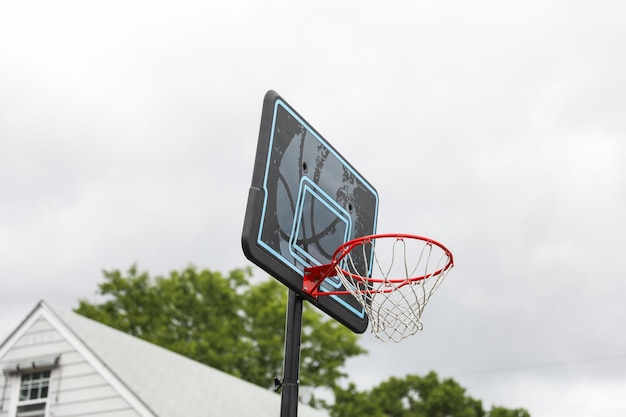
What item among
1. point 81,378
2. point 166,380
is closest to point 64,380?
point 81,378

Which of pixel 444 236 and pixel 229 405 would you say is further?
pixel 444 236

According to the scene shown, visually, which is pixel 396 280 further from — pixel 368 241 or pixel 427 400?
pixel 427 400

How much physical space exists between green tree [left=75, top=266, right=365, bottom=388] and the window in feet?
51.2

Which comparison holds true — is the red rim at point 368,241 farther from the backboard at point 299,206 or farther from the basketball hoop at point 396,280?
the backboard at point 299,206

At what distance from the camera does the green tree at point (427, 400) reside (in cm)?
3425

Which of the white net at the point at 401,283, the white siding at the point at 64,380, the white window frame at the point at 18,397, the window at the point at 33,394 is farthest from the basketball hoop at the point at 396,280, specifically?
the window at the point at 33,394

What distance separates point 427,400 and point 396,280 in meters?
28.5

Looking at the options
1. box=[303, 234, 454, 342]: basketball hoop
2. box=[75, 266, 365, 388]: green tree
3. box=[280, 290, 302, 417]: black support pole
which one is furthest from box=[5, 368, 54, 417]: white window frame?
box=[75, 266, 365, 388]: green tree

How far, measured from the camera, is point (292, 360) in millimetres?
7129

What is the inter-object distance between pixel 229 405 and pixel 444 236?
18.3ft

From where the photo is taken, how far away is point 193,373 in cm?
1706

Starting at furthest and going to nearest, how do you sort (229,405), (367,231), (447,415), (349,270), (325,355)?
(447,415), (325,355), (229,405), (367,231), (349,270)

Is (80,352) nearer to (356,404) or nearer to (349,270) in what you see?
(349,270)

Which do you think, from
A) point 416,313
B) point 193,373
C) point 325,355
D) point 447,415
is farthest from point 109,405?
point 447,415
